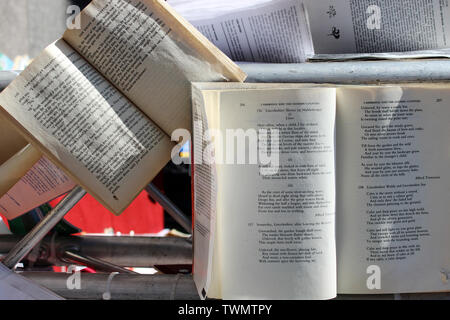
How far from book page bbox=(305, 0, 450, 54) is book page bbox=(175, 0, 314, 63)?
5cm

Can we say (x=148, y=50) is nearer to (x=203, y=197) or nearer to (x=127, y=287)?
(x=203, y=197)

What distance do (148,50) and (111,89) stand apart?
7cm

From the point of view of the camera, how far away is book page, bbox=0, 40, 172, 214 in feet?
2.09

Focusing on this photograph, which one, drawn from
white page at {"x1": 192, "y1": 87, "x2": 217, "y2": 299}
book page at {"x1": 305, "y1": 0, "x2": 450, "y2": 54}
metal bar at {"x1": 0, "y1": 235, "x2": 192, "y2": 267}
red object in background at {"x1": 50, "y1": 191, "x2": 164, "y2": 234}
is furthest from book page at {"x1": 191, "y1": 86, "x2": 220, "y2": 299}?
red object in background at {"x1": 50, "y1": 191, "x2": 164, "y2": 234}

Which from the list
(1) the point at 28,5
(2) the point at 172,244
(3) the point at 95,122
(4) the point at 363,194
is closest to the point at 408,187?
(4) the point at 363,194

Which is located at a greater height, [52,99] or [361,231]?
[52,99]

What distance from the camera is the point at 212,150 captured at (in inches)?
23.6

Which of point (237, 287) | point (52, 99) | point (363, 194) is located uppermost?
point (52, 99)

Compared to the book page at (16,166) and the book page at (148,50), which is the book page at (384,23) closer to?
the book page at (148,50)

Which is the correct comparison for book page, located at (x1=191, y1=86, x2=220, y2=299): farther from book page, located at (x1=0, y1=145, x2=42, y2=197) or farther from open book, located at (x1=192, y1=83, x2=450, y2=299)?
book page, located at (x1=0, y1=145, x2=42, y2=197)

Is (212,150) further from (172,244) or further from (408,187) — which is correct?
(172,244)

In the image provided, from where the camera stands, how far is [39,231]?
0.78m

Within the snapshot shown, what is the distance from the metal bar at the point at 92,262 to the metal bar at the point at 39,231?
18cm

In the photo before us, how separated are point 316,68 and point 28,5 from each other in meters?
2.27
